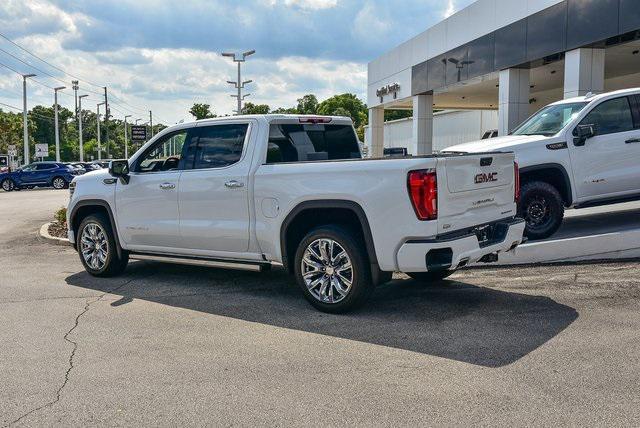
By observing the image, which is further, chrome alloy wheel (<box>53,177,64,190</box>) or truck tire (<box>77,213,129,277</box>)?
chrome alloy wheel (<box>53,177,64,190</box>)

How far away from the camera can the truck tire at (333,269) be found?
19.3 ft

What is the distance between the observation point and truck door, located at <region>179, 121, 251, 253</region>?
22.1 feet

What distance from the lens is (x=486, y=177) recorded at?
6.02 m

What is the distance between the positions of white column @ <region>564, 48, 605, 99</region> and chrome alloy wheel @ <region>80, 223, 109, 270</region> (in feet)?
45.7

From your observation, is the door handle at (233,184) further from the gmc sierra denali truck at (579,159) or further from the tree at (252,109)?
the tree at (252,109)

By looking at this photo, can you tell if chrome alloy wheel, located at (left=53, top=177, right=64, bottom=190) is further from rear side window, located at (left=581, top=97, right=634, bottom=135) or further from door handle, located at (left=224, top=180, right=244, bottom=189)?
rear side window, located at (left=581, top=97, right=634, bottom=135)

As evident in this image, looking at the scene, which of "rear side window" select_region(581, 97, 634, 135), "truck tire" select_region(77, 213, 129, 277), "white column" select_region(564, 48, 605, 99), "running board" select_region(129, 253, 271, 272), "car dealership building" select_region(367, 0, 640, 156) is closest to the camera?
"running board" select_region(129, 253, 271, 272)

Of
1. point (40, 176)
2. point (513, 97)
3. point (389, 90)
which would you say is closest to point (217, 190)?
point (513, 97)

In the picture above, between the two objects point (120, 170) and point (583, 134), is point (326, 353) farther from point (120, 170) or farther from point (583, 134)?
point (583, 134)

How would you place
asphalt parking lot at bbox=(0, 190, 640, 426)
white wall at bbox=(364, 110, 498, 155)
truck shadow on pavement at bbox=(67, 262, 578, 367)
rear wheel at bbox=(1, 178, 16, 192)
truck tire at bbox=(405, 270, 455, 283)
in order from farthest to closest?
white wall at bbox=(364, 110, 498, 155) < rear wheel at bbox=(1, 178, 16, 192) < truck tire at bbox=(405, 270, 455, 283) < truck shadow on pavement at bbox=(67, 262, 578, 367) < asphalt parking lot at bbox=(0, 190, 640, 426)

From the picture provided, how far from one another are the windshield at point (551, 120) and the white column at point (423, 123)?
67.5 ft

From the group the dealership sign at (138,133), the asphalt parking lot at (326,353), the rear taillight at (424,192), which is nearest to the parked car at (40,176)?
the dealership sign at (138,133)

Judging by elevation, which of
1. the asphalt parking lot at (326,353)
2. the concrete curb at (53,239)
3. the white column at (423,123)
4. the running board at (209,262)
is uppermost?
the white column at (423,123)

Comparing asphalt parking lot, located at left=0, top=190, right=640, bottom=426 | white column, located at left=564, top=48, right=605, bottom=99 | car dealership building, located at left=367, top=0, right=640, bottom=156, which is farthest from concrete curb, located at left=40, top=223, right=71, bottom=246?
car dealership building, located at left=367, top=0, right=640, bottom=156
